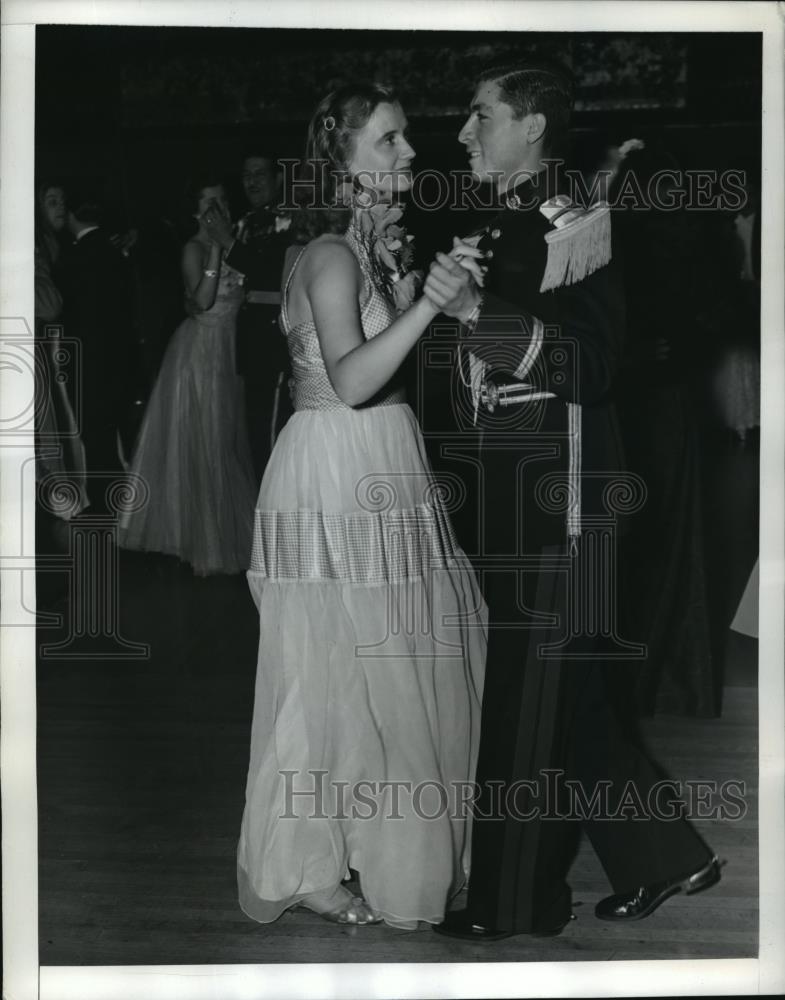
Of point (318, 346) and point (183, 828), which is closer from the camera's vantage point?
point (318, 346)

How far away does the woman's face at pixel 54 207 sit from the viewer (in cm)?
246

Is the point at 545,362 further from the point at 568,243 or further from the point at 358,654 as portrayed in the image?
the point at 358,654

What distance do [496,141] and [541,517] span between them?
705 mm

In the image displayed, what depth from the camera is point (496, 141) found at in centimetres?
244

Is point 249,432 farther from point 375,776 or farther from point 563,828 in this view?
point 563,828

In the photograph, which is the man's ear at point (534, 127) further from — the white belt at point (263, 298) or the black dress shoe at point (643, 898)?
the black dress shoe at point (643, 898)

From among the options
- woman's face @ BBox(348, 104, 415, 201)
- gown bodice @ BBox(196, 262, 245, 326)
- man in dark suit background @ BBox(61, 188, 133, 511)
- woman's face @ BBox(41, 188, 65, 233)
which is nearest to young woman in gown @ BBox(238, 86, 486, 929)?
woman's face @ BBox(348, 104, 415, 201)

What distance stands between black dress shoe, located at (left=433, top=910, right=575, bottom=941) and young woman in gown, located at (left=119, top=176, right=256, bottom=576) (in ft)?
2.53

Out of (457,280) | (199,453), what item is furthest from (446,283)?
(199,453)

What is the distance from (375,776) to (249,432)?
0.69 metres

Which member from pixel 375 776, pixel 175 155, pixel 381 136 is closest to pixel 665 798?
pixel 375 776

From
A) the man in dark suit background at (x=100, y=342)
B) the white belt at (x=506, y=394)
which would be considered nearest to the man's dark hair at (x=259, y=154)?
the man in dark suit background at (x=100, y=342)

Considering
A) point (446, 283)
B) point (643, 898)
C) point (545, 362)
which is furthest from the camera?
point (643, 898)

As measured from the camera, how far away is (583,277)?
2.44 meters
